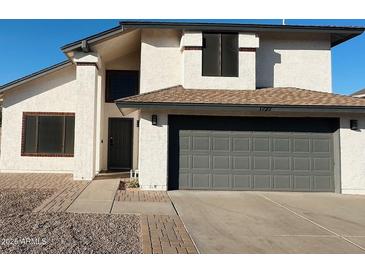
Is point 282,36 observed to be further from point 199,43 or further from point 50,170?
point 50,170

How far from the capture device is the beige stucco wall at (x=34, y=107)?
47.2 feet

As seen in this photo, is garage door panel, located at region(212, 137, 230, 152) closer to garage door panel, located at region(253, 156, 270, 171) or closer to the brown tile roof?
garage door panel, located at region(253, 156, 270, 171)

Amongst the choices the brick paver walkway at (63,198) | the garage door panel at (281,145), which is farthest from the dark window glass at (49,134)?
the garage door panel at (281,145)

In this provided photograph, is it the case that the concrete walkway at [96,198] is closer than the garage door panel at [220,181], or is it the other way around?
the concrete walkway at [96,198]

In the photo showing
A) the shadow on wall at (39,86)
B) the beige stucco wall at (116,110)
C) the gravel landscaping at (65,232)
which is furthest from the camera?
the beige stucco wall at (116,110)

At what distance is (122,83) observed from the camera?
50.6ft

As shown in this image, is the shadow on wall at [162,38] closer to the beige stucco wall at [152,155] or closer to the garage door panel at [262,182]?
the beige stucco wall at [152,155]

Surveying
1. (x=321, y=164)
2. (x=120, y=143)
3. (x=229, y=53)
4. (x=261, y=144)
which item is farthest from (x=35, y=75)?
(x=321, y=164)

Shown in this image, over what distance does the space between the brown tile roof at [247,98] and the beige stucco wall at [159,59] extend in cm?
75

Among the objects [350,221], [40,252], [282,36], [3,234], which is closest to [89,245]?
[40,252]

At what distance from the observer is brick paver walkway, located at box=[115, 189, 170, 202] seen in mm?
8812

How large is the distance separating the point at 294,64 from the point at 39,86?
1180cm

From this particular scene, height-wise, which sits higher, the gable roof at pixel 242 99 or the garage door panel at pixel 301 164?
the gable roof at pixel 242 99

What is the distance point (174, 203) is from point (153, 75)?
5899 mm
